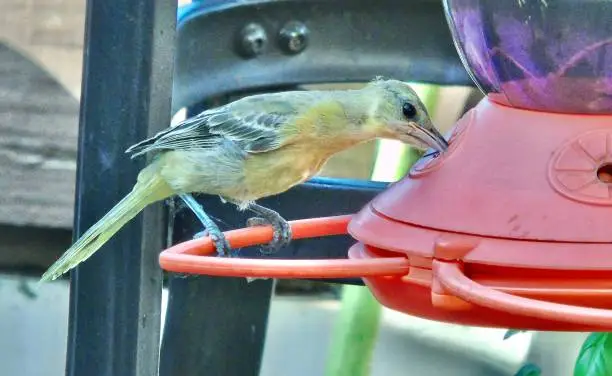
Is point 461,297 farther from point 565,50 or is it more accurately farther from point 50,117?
point 50,117

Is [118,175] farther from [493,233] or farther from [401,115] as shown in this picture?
[493,233]

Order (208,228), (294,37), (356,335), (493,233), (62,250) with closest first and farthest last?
1. (493,233)
2. (208,228)
3. (294,37)
4. (356,335)
5. (62,250)

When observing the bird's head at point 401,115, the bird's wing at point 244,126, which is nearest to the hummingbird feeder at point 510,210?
the bird's head at point 401,115

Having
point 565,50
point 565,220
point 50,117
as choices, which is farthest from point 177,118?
point 565,220

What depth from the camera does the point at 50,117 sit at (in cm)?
343

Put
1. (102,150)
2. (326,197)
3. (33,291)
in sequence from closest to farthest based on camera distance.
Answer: (102,150) → (326,197) → (33,291)

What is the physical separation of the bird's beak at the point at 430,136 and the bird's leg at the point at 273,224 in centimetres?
29

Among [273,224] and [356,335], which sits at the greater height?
[273,224]

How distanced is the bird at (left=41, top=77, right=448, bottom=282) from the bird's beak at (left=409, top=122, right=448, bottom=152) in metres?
0.03

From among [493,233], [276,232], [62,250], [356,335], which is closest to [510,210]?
[493,233]

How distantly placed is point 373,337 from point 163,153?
91 cm

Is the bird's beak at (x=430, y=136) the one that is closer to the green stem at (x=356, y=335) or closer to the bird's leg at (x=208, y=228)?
the bird's leg at (x=208, y=228)

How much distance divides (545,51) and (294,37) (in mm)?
1264

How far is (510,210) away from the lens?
180 cm
